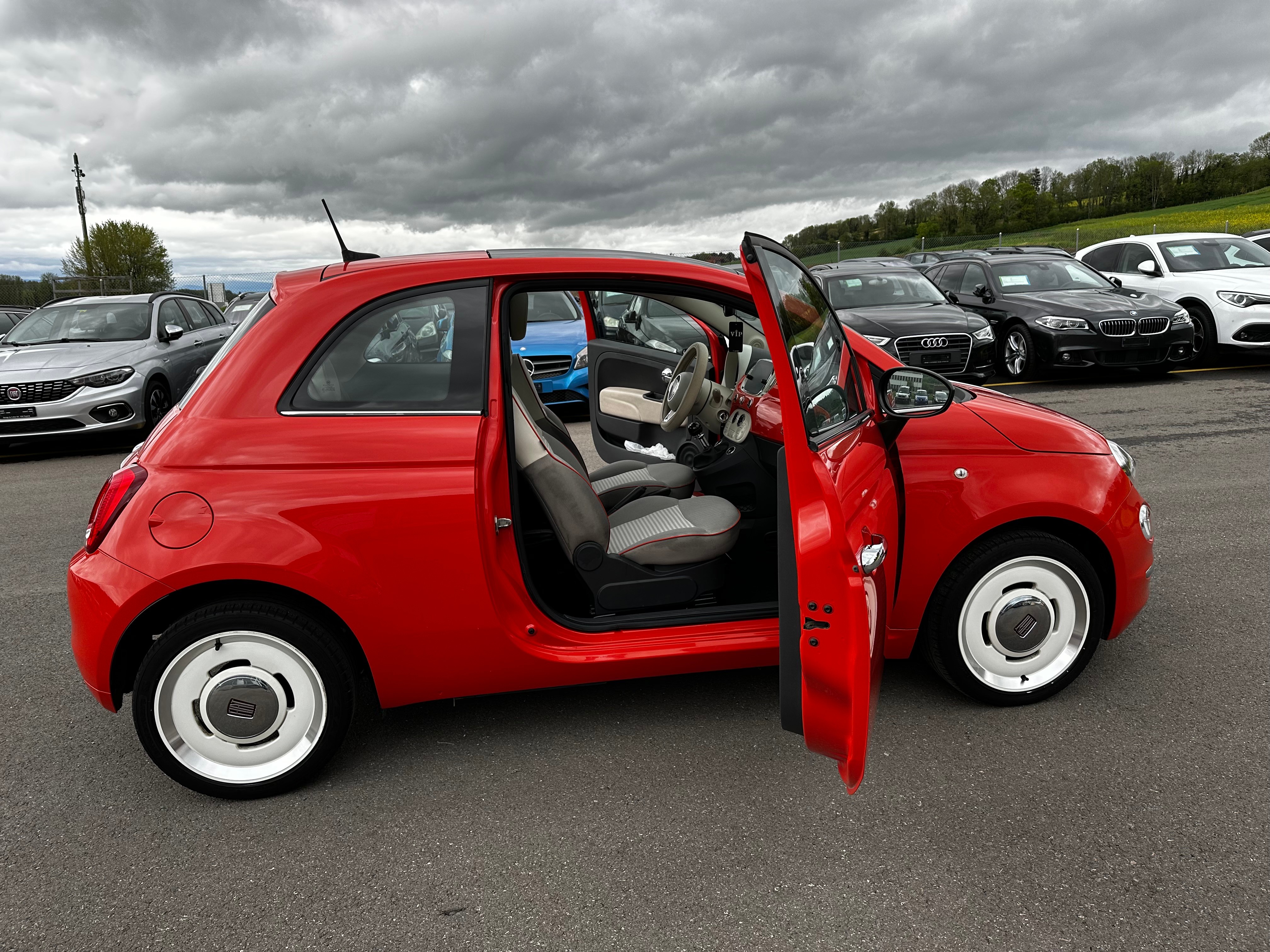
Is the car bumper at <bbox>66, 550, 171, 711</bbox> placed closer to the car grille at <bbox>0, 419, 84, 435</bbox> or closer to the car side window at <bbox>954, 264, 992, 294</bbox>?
the car grille at <bbox>0, 419, 84, 435</bbox>

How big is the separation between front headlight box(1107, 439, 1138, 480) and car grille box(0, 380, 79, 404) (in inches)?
359

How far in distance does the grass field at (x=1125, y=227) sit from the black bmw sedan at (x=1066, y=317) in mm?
19081

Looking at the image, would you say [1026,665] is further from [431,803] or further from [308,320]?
[308,320]

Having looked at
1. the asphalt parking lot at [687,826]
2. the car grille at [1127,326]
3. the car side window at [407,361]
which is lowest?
the asphalt parking lot at [687,826]

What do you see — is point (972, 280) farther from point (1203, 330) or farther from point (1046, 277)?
point (1203, 330)

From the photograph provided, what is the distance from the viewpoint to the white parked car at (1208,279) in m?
10.8

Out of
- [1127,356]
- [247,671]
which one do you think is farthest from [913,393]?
[1127,356]

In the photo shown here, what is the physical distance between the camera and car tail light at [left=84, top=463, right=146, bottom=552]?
8.54 feet

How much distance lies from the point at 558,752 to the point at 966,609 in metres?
1.46

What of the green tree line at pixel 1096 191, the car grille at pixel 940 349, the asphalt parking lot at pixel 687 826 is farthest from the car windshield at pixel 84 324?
the green tree line at pixel 1096 191

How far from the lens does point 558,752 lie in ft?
9.61

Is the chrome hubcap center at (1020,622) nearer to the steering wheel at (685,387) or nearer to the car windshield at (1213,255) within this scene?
the steering wheel at (685,387)

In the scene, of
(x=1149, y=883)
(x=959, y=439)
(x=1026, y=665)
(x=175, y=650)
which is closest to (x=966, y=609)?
(x=1026, y=665)

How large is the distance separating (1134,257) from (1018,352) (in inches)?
126
